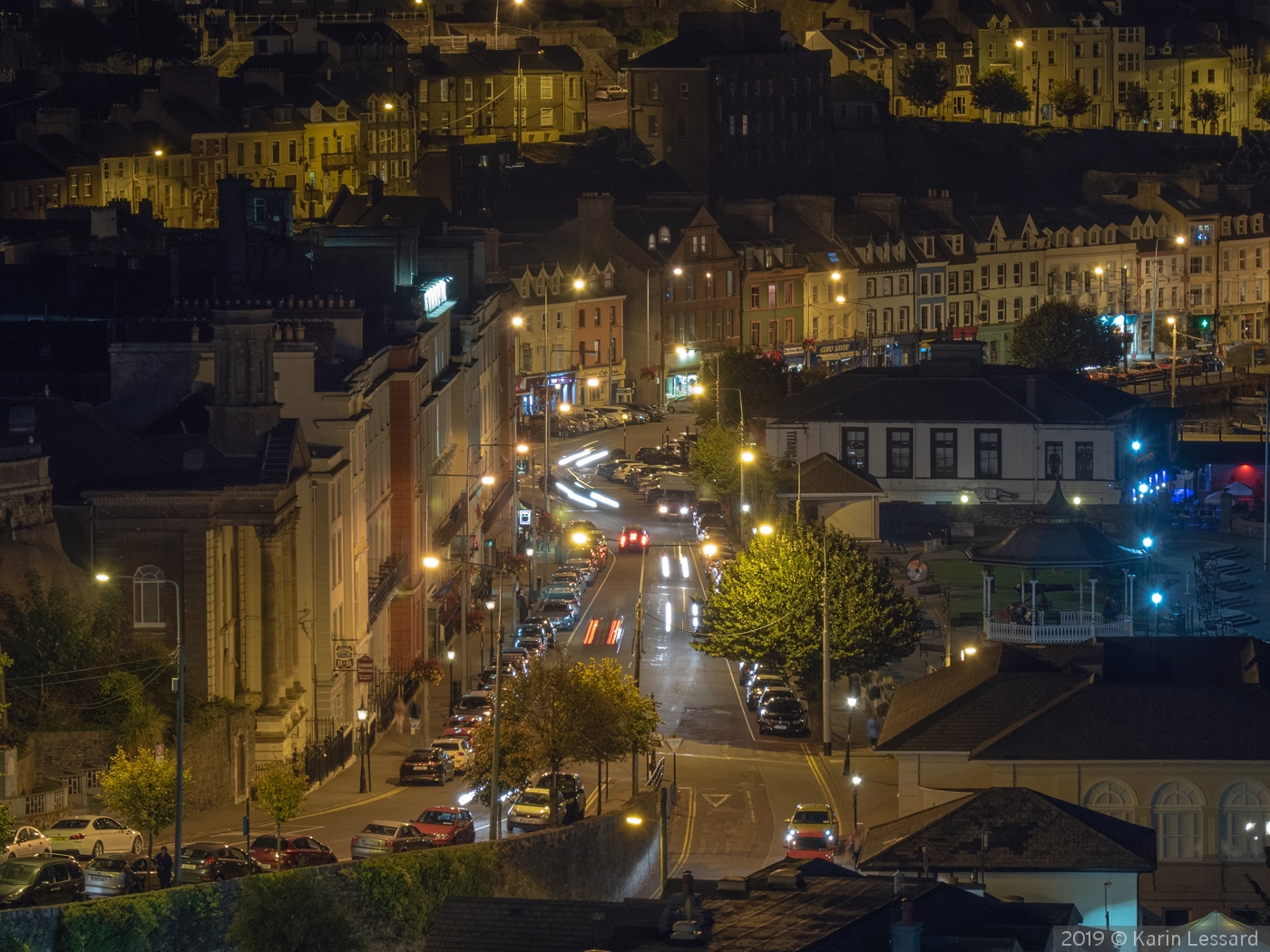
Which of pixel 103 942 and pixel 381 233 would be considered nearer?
pixel 103 942

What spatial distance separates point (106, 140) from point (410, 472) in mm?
74692

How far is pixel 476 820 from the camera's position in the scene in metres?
65.4

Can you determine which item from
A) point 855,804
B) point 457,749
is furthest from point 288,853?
point 457,749

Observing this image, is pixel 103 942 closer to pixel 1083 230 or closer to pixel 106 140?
pixel 106 140

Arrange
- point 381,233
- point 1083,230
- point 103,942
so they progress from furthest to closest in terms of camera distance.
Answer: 1. point 1083,230
2. point 381,233
3. point 103,942

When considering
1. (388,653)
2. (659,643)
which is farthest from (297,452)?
(659,643)

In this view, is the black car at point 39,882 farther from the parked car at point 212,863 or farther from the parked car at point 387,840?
the parked car at point 387,840

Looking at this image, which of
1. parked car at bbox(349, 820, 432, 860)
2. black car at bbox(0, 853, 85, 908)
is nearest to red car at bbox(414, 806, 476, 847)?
parked car at bbox(349, 820, 432, 860)

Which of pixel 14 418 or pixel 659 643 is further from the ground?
pixel 14 418

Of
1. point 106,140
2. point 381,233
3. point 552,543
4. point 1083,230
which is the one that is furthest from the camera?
point 1083,230

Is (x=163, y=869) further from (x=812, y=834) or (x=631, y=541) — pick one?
(x=631, y=541)

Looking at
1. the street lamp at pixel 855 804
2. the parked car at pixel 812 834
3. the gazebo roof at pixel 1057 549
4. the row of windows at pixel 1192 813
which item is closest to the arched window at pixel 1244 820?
the row of windows at pixel 1192 813

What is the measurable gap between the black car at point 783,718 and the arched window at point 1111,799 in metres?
16.5

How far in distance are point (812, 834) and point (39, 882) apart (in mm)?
17602
